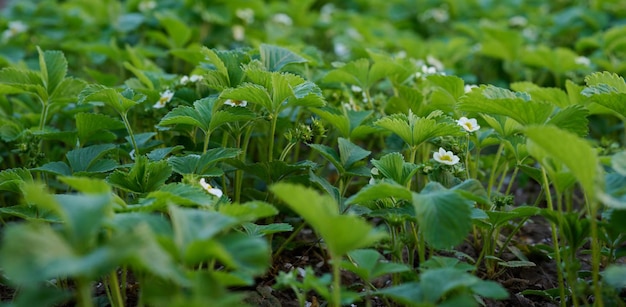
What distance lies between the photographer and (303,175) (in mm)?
1846

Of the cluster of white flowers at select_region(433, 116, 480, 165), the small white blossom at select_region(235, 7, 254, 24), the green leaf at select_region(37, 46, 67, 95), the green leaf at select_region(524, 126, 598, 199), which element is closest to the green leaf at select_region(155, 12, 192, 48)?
the small white blossom at select_region(235, 7, 254, 24)

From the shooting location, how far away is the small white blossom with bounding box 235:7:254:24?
3.52m

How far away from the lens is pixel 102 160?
1849 mm

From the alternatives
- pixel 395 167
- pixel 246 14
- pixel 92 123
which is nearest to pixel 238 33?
pixel 246 14

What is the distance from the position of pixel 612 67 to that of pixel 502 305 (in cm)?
136

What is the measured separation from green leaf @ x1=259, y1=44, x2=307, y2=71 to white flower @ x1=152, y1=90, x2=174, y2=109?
12.5 inches

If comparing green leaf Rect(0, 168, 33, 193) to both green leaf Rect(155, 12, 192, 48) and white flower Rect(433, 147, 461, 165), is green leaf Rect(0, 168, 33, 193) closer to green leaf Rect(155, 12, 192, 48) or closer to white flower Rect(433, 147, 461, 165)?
white flower Rect(433, 147, 461, 165)

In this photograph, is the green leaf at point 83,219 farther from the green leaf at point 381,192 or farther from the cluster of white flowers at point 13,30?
the cluster of white flowers at point 13,30

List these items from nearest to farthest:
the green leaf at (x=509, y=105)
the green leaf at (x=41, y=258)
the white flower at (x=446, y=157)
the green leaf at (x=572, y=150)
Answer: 1. the green leaf at (x=41, y=258)
2. the green leaf at (x=572, y=150)
3. the green leaf at (x=509, y=105)
4. the white flower at (x=446, y=157)

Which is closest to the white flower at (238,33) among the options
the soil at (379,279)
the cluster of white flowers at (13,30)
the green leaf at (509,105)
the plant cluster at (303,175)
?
the plant cluster at (303,175)

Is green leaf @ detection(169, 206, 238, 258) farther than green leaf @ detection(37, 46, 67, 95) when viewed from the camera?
No

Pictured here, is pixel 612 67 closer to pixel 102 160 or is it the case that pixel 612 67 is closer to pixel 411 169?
pixel 411 169

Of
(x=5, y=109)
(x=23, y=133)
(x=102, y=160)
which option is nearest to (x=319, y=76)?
(x=102, y=160)

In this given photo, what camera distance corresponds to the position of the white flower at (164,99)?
6.78 ft
